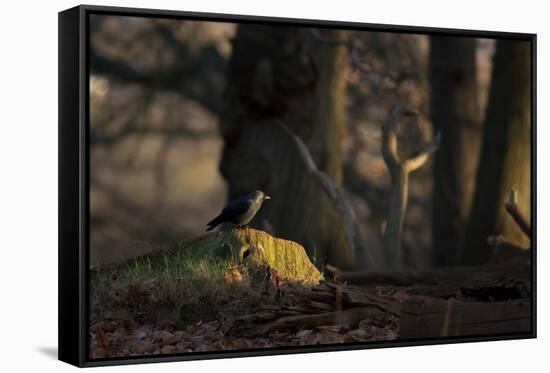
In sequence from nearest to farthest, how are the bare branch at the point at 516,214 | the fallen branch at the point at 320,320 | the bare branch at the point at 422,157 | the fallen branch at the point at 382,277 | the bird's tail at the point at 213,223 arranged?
the fallen branch at the point at 320,320
the bird's tail at the point at 213,223
the fallen branch at the point at 382,277
the bare branch at the point at 422,157
the bare branch at the point at 516,214

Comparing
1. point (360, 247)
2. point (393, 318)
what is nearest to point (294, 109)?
point (360, 247)

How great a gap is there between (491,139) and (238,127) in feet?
7.31

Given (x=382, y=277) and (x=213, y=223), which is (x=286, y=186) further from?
(x=382, y=277)

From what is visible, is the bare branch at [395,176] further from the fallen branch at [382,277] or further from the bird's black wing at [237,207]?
the bird's black wing at [237,207]

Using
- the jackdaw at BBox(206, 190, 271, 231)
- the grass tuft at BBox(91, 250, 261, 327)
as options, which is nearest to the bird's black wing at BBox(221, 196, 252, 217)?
the jackdaw at BBox(206, 190, 271, 231)

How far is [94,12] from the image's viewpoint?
8.69 metres

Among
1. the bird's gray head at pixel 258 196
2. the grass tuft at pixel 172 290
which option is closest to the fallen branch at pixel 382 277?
the bird's gray head at pixel 258 196

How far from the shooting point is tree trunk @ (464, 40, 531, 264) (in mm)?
10492

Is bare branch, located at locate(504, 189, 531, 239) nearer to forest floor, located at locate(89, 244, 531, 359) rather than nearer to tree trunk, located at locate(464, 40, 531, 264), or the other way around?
tree trunk, located at locate(464, 40, 531, 264)

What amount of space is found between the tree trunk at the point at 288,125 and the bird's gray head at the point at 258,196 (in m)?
0.08

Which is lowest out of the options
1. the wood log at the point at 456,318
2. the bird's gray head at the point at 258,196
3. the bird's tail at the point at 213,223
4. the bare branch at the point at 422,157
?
the wood log at the point at 456,318

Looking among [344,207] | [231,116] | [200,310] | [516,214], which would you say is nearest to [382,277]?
[344,207]

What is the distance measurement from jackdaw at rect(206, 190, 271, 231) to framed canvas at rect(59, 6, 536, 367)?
2 cm

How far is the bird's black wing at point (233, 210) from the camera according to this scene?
30.5ft
